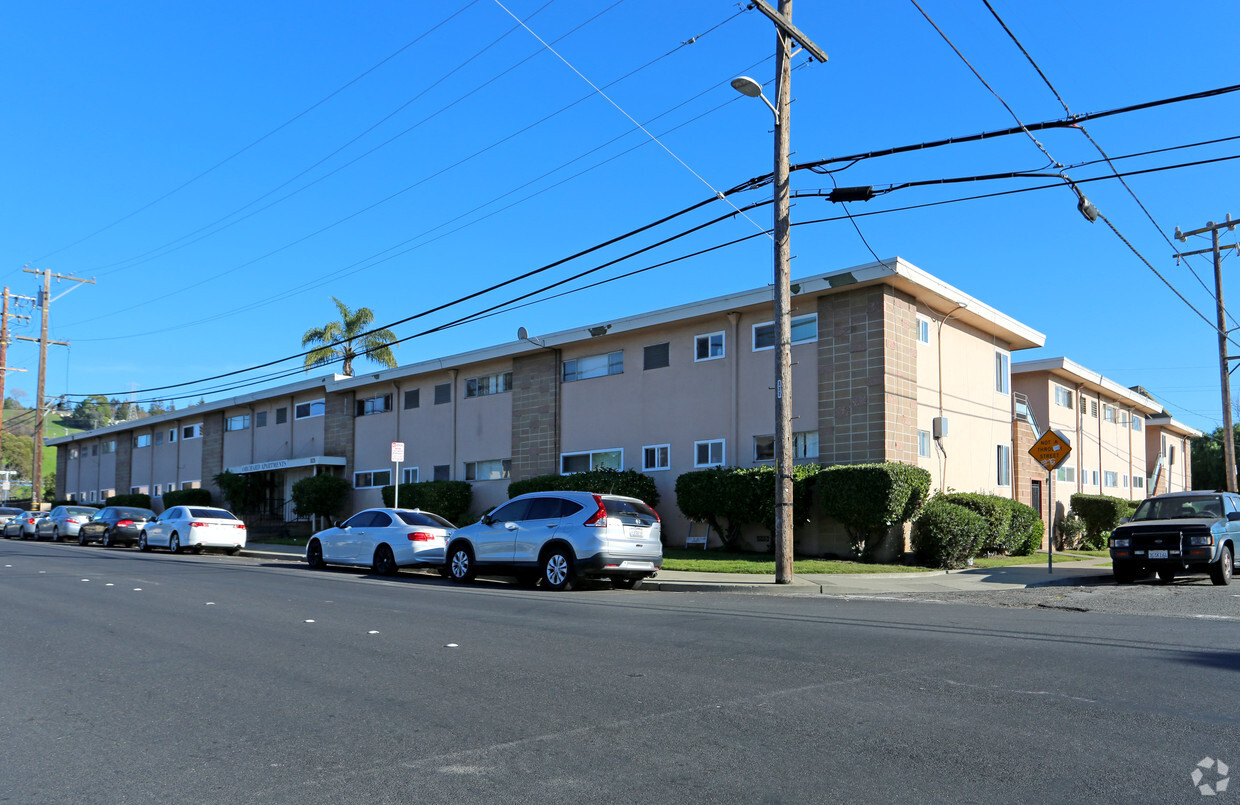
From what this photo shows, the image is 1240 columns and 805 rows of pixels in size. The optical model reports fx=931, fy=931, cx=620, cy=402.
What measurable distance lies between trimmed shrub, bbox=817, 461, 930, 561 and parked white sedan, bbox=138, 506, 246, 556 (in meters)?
17.0

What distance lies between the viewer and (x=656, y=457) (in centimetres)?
2545

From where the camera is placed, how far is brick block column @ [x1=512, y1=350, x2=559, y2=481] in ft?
93.5

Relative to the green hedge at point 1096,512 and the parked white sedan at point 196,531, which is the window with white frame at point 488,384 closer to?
the parked white sedan at point 196,531

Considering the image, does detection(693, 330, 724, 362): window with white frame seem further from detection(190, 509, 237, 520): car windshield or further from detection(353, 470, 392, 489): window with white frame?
detection(353, 470, 392, 489): window with white frame

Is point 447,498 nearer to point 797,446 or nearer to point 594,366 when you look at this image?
point 594,366

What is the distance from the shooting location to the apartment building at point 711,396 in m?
21.5

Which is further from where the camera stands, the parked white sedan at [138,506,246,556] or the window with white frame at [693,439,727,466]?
the parked white sedan at [138,506,246,556]

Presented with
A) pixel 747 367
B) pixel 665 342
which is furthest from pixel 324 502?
pixel 747 367

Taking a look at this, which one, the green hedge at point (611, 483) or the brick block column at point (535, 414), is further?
the brick block column at point (535, 414)

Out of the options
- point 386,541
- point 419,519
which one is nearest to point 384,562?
point 386,541

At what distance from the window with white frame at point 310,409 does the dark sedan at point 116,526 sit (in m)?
8.68

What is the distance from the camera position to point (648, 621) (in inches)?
432

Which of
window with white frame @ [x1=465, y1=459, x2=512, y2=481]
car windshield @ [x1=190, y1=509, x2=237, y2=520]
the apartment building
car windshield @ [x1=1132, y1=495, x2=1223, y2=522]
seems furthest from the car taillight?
car windshield @ [x1=190, y1=509, x2=237, y2=520]

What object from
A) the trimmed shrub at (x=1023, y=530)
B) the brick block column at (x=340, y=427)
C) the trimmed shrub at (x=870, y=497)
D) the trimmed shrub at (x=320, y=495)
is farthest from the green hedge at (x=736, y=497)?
the brick block column at (x=340, y=427)
